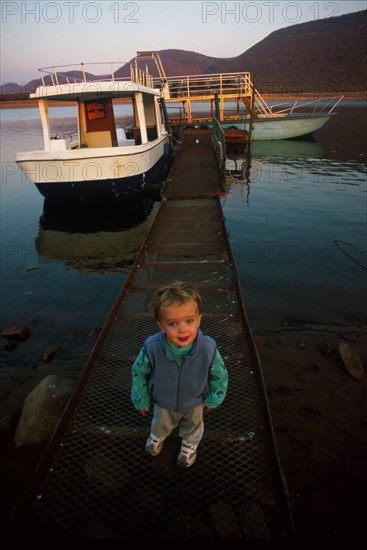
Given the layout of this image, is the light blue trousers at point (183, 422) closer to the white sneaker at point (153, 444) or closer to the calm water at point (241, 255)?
the white sneaker at point (153, 444)

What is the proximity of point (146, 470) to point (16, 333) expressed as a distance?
3.83 metres

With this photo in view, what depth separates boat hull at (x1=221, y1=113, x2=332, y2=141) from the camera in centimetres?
2438

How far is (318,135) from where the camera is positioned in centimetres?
2892

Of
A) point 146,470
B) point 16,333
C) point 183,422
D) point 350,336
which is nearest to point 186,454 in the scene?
point 183,422

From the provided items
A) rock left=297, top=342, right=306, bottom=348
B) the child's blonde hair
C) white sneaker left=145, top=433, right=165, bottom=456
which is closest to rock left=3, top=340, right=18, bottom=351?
white sneaker left=145, top=433, right=165, bottom=456

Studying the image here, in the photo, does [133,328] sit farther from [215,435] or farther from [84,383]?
[215,435]

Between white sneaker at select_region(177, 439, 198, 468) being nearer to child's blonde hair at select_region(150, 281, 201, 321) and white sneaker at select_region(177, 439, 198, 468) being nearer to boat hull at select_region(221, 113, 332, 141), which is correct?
child's blonde hair at select_region(150, 281, 201, 321)

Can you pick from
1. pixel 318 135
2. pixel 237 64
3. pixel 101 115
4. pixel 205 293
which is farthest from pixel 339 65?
pixel 205 293

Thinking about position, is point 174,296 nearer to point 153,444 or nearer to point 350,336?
point 153,444

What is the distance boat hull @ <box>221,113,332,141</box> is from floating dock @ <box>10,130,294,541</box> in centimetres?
2352

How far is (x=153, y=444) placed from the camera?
2535 mm

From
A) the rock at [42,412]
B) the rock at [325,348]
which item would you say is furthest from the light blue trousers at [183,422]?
the rock at [325,348]

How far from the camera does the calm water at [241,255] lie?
19.4ft

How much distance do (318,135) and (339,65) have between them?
118397 millimetres
